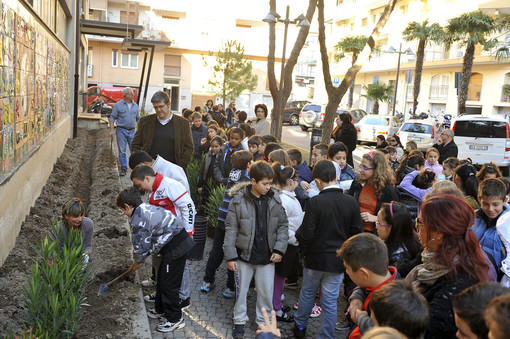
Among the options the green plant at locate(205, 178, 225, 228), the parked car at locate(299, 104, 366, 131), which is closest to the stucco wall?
the green plant at locate(205, 178, 225, 228)

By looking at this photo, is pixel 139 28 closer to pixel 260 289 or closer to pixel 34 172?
pixel 34 172

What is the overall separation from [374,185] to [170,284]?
7.62 feet

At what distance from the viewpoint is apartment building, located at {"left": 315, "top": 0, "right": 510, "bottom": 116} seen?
→ 36781 millimetres

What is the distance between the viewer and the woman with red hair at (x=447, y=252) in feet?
9.12

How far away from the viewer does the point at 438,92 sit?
42.9 meters

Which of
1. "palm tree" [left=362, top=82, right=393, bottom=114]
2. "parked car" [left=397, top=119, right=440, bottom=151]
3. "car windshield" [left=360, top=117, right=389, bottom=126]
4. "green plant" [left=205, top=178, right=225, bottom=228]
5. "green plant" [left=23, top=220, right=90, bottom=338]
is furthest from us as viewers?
"palm tree" [left=362, top=82, right=393, bottom=114]

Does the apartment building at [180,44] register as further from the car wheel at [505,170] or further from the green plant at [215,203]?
the green plant at [215,203]

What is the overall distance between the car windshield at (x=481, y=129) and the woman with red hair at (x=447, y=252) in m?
15.9

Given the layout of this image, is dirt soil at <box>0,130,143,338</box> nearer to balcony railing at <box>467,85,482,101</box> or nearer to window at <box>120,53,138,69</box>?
balcony railing at <box>467,85,482,101</box>

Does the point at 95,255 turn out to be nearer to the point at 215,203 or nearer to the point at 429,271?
the point at 215,203

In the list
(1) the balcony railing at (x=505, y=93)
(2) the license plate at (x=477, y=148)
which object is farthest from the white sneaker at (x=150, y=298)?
(1) the balcony railing at (x=505, y=93)

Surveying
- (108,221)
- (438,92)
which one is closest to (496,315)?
(108,221)

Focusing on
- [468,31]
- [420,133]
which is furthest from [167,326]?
[468,31]

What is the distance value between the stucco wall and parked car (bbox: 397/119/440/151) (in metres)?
15.5
